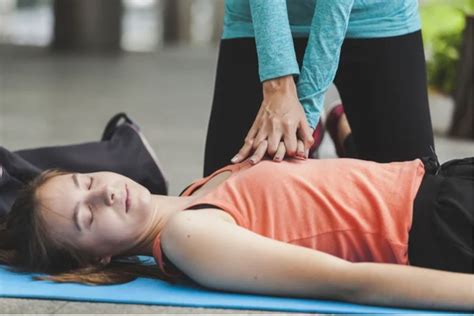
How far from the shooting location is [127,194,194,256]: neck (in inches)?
113

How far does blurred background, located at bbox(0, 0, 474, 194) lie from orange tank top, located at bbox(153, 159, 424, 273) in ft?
5.31

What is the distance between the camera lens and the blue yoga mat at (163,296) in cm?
256

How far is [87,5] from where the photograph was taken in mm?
13281

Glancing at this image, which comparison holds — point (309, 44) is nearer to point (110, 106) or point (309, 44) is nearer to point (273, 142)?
point (273, 142)

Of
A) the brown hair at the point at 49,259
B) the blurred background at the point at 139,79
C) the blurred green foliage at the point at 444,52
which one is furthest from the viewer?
the blurred green foliage at the point at 444,52

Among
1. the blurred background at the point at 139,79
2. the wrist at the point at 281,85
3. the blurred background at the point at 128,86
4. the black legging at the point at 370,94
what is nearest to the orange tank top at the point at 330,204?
the wrist at the point at 281,85

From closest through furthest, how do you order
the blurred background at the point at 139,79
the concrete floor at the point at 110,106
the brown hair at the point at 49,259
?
the brown hair at the point at 49,259, the concrete floor at the point at 110,106, the blurred background at the point at 139,79

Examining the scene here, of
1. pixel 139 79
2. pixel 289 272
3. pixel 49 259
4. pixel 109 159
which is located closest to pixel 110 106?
pixel 139 79

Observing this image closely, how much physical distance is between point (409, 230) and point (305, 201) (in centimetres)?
30

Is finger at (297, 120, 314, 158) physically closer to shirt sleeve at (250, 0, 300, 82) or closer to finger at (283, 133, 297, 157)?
finger at (283, 133, 297, 157)

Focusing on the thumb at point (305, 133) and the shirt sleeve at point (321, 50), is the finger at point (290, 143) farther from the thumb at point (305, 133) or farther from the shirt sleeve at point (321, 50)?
the shirt sleeve at point (321, 50)

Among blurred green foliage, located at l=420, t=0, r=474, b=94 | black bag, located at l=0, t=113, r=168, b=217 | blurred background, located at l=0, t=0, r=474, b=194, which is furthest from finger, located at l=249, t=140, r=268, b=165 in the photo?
blurred green foliage, located at l=420, t=0, r=474, b=94

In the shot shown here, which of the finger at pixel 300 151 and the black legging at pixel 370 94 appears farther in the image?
the black legging at pixel 370 94

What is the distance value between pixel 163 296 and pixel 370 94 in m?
1.14
